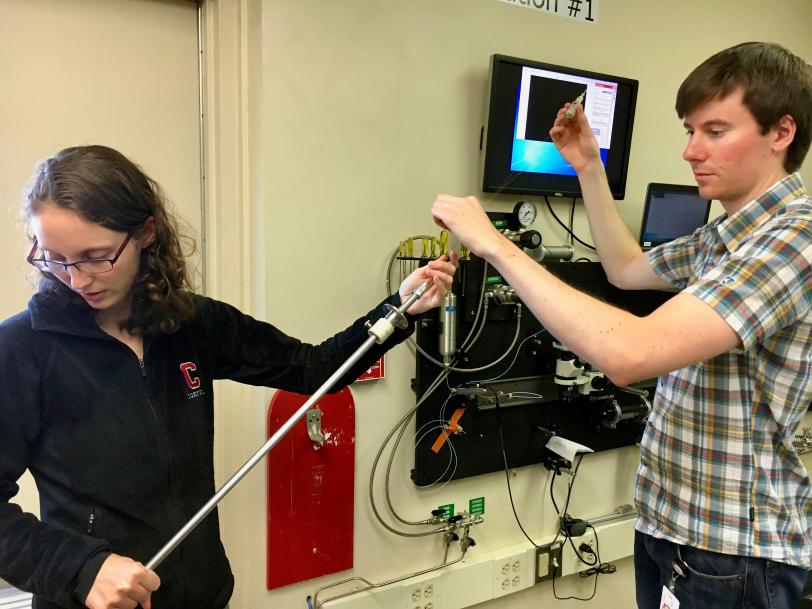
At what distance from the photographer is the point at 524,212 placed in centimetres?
190

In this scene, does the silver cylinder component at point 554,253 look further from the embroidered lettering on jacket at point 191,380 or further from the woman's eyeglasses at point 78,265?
the woman's eyeglasses at point 78,265

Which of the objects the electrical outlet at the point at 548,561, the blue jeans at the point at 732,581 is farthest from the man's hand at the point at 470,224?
the electrical outlet at the point at 548,561

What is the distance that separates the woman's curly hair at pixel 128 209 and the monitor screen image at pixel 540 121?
1056 mm

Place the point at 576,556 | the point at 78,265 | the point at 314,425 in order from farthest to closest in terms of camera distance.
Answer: the point at 576,556 → the point at 314,425 → the point at 78,265

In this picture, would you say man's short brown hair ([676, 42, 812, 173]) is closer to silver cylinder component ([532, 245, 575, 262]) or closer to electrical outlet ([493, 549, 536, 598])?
silver cylinder component ([532, 245, 575, 262])

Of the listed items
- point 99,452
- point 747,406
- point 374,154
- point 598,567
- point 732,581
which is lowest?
point 598,567

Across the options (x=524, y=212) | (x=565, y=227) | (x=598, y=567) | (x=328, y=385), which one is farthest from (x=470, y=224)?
(x=598, y=567)

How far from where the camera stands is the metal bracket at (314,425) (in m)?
1.66

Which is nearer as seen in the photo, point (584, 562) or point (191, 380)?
point (191, 380)

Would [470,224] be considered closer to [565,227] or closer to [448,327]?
[448,327]

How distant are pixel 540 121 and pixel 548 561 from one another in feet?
5.27

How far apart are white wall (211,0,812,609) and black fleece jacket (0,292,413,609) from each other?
52 cm

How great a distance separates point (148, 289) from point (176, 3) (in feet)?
3.22

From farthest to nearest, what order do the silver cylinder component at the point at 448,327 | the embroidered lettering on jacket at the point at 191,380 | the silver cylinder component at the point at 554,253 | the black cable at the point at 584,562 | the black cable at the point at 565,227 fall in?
the black cable at the point at 584,562 → the black cable at the point at 565,227 → the silver cylinder component at the point at 554,253 → the silver cylinder component at the point at 448,327 → the embroidered lettering on jacket at the point at 191,380
